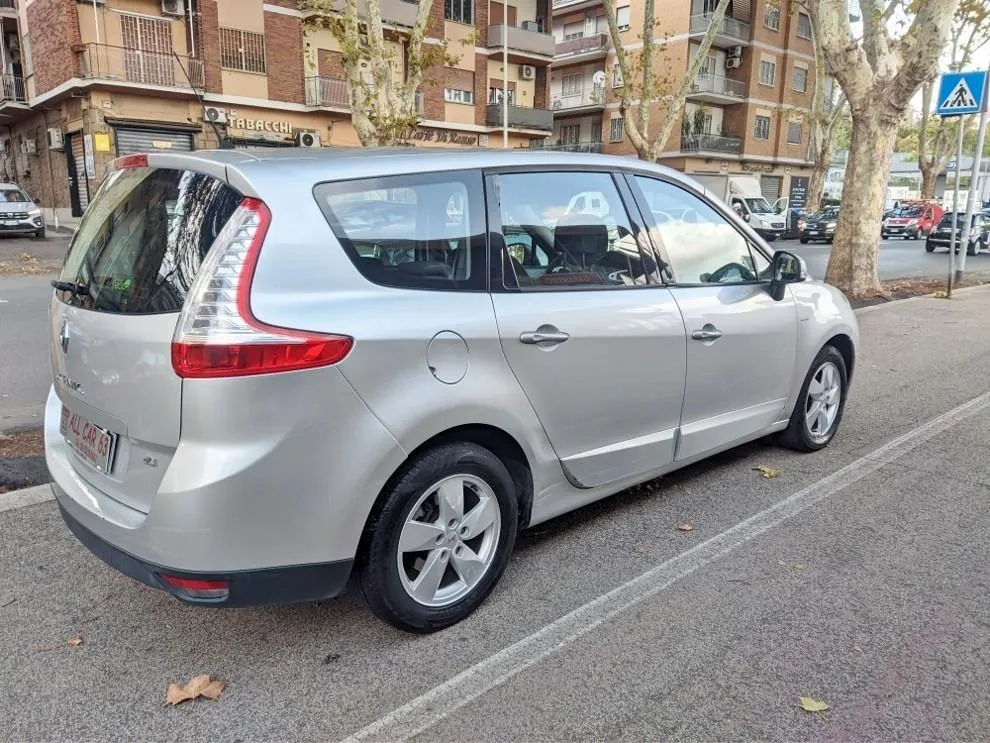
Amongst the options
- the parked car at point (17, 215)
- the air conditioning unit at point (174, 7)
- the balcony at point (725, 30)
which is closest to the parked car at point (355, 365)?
the parked car at point (17, 215)

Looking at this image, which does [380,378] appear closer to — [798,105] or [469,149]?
[469,149]

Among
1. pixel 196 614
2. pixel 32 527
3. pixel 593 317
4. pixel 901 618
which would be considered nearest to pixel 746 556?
pixel 901 618

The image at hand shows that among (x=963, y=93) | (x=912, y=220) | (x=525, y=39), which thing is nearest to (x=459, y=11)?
(x=525, y=39)

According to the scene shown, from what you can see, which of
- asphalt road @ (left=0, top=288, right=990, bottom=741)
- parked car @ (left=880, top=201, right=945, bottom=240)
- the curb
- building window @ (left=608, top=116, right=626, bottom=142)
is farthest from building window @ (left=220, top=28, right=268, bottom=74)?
parked car @ (left=880, top=201, right=945, bottom=240)

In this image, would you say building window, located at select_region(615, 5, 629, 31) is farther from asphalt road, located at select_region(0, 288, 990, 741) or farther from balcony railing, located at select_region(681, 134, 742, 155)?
asphalt road, located at select_region(0, 288, 990, 741)

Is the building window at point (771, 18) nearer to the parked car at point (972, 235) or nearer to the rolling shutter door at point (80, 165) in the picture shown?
the parked car at point (972, 235)

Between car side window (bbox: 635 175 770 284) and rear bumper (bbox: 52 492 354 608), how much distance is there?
216 centimetres

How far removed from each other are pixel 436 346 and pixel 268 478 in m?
0.72

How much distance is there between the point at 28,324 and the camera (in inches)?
359

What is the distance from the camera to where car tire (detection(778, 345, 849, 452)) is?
4621mm

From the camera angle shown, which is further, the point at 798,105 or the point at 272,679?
the point at 798,105

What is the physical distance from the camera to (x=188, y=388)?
2.25 meters

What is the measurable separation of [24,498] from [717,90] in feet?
147

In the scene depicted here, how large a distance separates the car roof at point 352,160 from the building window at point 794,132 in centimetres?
4874
